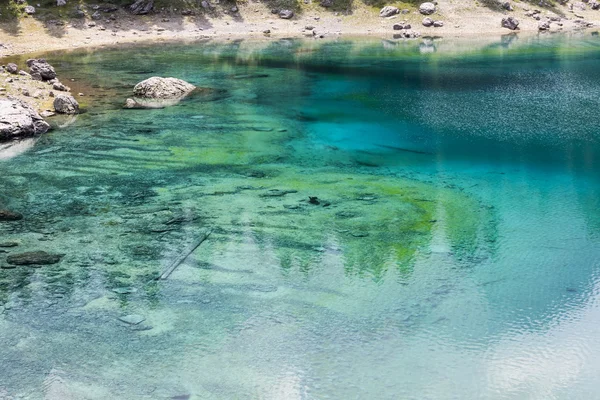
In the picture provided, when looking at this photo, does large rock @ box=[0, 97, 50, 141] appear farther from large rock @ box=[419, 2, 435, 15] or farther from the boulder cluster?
large rock @ box=[419, 2, 435, 15]

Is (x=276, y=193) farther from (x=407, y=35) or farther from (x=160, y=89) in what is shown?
(x=407, y=35)

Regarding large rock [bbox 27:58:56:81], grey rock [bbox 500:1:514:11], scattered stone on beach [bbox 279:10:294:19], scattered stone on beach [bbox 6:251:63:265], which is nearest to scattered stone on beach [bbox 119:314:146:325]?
scattered stone on beach [bbox 6:251:63:265]

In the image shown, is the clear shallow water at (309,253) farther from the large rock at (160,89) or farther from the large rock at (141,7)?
the large rock at (141,7)

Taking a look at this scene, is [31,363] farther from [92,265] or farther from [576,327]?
[576,327]

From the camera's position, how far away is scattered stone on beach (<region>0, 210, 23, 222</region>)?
17769 mm

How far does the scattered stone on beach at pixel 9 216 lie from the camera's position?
58.3 ft

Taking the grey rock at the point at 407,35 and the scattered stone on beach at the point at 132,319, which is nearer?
the scattered stone on beach at the point at 132,319

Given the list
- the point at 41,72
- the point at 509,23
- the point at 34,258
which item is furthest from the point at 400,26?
the point at 34,258

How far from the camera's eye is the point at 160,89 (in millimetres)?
32906

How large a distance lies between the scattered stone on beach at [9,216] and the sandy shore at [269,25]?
37.6 metres

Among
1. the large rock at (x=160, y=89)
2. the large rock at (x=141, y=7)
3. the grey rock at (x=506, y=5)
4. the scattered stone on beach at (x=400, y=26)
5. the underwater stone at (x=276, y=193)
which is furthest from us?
the grey rock at (x=506, y=5)

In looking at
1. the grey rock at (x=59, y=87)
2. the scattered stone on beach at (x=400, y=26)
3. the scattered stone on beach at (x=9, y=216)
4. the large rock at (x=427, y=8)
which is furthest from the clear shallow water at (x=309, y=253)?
the large rock at (x=427, y=8)

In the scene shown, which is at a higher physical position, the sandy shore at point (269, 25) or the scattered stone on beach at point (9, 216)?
the scattered stone on beach at point (9, 216)

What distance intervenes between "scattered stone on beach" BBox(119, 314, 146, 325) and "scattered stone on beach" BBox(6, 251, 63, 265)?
3.14 m
